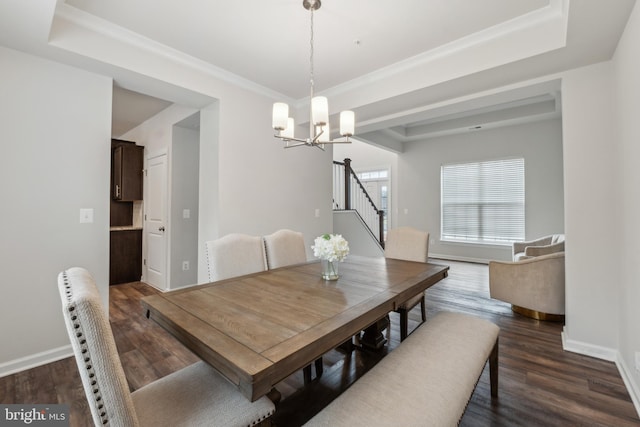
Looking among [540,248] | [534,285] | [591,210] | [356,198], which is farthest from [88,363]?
[356,198]

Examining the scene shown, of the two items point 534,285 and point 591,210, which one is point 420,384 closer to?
point 591,210

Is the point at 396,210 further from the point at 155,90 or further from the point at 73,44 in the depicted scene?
the point at 73,44

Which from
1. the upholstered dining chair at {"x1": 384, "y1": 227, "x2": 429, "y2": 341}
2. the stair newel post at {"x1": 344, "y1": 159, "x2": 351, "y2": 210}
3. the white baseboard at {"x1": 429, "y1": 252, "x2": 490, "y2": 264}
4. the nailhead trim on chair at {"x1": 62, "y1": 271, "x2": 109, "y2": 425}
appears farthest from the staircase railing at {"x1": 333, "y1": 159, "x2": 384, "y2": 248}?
the nailhead trim on chair at {"x1": 62, "y1": 271, "x2": 109, "y2": 425}

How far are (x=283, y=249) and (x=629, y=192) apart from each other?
2.50m

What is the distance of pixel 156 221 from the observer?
438 centimetres

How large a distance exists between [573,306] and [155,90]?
4.30 metres

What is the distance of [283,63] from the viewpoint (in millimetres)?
2889

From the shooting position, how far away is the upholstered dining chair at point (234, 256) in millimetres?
2121

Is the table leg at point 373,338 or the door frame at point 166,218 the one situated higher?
the door frame at point 166,218

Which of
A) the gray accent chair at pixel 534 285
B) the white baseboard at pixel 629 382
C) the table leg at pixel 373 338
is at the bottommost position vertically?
the white baseboard at pixel 629 382

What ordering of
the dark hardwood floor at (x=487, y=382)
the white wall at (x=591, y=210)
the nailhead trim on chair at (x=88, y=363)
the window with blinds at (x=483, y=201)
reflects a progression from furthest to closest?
the window with blinds at (x=483, y=201), the white wall at (x=591, y=210), the dark hardwood floor at (x=487, y=382), the nailhead trim on chair at (x=88, y=363)

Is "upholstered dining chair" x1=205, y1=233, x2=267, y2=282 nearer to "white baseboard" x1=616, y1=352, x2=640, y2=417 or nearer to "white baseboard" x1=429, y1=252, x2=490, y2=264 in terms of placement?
"white baseboard" x1=616, y1=352, x2=640, y2=417

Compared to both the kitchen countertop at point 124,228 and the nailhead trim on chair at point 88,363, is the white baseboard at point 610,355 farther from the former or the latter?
the kitchen countertop at point 124,228

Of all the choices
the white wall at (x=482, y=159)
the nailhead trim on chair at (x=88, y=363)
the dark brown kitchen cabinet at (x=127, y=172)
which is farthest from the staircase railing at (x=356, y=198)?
the nailhead trim on chair at (x=88, y=363)
